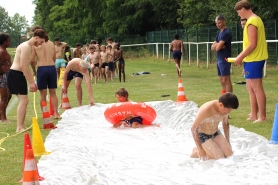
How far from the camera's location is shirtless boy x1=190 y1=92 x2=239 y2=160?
7.09m

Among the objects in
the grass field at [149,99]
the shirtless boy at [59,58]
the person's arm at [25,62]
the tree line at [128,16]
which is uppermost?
the tree line at [128,16]

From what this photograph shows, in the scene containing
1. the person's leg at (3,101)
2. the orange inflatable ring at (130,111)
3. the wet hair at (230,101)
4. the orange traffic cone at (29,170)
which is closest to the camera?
the orange traffic cone at (29,170)

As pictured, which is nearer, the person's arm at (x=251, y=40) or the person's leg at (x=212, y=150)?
the person's leg at (x=212, y=150)

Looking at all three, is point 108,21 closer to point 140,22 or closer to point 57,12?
point 140,22

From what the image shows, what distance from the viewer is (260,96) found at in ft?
32.5

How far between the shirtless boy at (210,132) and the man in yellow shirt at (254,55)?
2.78 meters

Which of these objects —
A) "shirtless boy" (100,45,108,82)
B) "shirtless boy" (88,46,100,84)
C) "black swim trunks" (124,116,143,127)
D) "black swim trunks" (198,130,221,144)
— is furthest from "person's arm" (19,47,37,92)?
"shirtless boy" (100,45,108,82)

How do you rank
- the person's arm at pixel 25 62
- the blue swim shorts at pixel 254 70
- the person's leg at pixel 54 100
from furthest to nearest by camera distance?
the person's leg at pixel 54 100 → the person's arm at pixel 25 62 → the blue swim shorts at pixel 254 70

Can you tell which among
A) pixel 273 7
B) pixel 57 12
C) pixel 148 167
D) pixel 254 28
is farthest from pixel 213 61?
pixel 57 12

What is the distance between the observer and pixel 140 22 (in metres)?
54.8

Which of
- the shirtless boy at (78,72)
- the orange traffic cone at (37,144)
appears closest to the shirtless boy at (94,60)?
the shirtless boy at (78,72)

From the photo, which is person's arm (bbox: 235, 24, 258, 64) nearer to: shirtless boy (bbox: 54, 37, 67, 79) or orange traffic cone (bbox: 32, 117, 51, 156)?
orange traffic cone (bbox: 32, 117, 51, 156)

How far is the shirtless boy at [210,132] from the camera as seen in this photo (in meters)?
7.09

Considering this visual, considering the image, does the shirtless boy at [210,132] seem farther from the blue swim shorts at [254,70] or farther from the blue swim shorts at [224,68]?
the blue swim shorts at [224,68]
